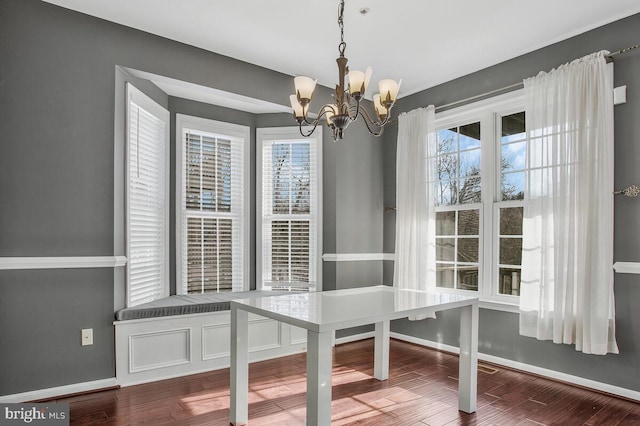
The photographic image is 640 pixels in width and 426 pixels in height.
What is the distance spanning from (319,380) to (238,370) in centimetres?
73

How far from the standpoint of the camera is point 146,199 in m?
3.49

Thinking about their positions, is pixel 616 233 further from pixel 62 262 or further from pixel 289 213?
pixel 62 262

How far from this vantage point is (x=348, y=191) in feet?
14.2

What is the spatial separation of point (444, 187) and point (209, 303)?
2552 millimetres

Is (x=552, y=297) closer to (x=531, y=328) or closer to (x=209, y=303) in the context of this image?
(x=531, y=328)

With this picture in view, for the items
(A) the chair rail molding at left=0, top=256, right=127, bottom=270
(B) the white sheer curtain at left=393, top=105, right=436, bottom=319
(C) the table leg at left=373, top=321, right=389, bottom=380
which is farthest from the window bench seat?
(B) the white sheer curtain at left=393, top=105, right=436, bottom=319

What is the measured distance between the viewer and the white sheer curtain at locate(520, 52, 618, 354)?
109 inches

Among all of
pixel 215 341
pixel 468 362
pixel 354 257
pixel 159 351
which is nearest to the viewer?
pixel 468 362

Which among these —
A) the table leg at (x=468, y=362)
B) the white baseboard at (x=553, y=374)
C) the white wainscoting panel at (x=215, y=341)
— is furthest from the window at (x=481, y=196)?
the white wainscoting panel at (x=215, y=341)

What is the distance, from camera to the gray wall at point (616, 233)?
109 inches

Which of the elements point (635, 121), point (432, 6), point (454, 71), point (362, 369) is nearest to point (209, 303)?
point (362, 369)

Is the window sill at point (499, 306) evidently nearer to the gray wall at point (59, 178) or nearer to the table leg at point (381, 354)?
the table leg at point (381, 354)

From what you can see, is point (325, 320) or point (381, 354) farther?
point (381, 354)

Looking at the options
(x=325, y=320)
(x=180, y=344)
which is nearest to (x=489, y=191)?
(x=325, y=320)
